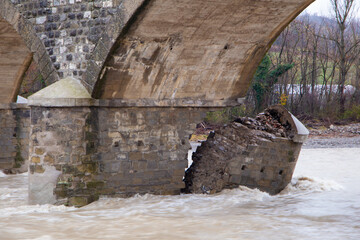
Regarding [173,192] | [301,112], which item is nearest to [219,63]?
[173,192]

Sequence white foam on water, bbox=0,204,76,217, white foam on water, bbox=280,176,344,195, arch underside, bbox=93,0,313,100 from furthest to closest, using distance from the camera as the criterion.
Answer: white foam on water, bbox=280,176,344,195 → white foam on water, bbox=0,204,76,217 → arch underside, bbox=93,0,313,100

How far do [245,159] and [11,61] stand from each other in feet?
18.0

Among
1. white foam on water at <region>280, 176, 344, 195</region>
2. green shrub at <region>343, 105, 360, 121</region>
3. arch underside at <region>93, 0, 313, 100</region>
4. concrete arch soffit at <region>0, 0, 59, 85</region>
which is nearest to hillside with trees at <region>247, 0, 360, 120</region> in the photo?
green shrub at <region>343, 105, 360, 121</region>

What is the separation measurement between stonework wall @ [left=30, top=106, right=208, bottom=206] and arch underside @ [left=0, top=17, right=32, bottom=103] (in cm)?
300

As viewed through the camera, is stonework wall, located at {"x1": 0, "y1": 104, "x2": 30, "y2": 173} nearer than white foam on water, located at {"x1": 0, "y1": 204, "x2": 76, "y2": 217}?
No

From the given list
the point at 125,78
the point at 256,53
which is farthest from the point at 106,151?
the point at 256,53

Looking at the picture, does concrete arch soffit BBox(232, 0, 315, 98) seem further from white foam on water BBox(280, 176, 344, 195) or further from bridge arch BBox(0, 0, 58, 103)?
bridge arch BBox(0, 0, 58, 103)

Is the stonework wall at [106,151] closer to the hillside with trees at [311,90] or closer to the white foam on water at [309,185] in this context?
the white foam on water at [309,185]

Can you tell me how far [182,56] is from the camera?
9281 millimetres

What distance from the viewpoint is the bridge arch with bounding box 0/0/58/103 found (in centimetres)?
929

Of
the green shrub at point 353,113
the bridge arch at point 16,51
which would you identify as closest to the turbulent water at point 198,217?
the bridge arch at point 16,51

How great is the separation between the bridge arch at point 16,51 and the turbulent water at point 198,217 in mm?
2204

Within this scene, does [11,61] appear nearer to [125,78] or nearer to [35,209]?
[125,78]

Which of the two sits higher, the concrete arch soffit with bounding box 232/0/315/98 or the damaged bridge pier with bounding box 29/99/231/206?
the concrete arch soffit with bounding box 232/0/315/98
